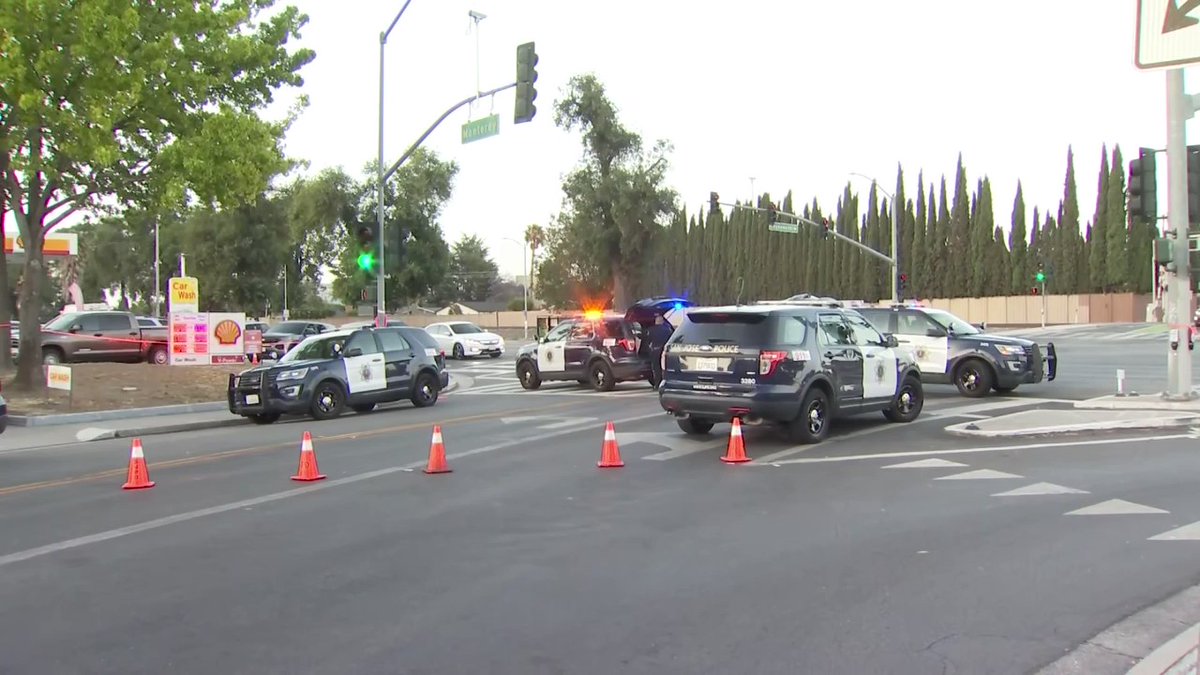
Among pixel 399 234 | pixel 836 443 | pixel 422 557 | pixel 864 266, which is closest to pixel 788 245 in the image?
pixel 864 266

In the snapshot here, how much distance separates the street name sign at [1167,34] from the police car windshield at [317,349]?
15.1 meters

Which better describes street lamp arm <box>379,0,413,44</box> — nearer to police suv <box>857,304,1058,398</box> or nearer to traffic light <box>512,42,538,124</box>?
traffic light <box>512,42,538,124</box>

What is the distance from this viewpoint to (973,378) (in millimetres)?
17797

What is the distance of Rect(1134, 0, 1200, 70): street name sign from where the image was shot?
4473mm

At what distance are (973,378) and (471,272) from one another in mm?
125813

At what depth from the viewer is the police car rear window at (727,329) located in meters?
11.8

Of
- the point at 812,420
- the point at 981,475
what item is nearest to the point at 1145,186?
the point at 812,420

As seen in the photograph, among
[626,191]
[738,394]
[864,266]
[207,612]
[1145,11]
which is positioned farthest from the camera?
[864,266]

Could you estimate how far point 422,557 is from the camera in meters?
6.76

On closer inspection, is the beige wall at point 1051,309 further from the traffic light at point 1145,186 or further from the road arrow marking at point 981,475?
the road arrow marking at point 981,475

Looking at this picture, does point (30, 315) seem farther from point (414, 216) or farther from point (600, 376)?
point (414, 216)

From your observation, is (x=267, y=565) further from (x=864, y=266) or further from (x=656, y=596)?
(x=864, y=266)

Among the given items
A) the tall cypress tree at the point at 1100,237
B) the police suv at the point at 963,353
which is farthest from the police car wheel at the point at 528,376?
the tall cypress tree at the point at 1100,237

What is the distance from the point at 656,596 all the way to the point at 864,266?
82.5m
